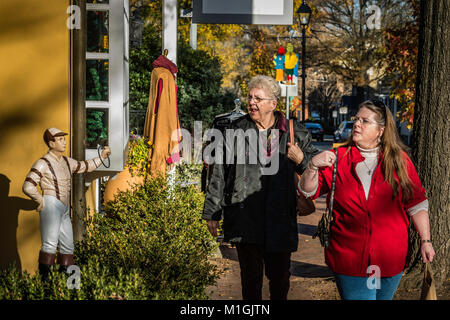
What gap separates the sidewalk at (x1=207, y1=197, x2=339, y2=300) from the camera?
22.1 feet

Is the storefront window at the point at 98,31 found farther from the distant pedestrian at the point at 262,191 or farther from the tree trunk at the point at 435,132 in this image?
the tree trunk at the point at 435,132

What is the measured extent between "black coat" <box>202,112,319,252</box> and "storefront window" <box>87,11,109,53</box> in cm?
312

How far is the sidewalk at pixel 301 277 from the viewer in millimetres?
6723

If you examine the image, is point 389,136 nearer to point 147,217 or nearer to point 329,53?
point 147,217

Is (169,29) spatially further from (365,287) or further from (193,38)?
(193,38)

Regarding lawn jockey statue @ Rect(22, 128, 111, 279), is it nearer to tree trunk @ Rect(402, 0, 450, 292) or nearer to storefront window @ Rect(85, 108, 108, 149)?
storefront window @ Rect(85, 108, 108, 149)

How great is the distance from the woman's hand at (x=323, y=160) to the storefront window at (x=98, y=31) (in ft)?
12.8

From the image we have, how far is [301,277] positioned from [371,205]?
3.90 m

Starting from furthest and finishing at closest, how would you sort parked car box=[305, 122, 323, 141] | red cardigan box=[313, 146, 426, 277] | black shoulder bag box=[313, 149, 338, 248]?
1. parked car box=[305, 122, 323, 141]
2. black shoulder bag box=[313, 149, 338, 248]
3. red cardigan box=[313, 146, 426, 277]

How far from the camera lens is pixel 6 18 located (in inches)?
229

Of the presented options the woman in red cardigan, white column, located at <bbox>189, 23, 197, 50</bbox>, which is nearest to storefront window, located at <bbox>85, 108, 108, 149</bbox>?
the woman in red cardigan

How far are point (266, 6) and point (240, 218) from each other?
172 inches
